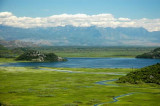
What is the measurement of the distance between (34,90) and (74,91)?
14.2 m

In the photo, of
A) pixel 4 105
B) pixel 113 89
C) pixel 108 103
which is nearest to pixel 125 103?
pixel 108 103

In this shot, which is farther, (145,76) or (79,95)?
(145,76)

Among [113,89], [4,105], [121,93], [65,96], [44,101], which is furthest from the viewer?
[113,89]

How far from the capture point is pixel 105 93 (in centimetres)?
9988

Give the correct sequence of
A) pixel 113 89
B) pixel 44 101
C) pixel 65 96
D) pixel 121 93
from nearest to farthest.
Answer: pixel 44 101
pixel 65 96
pixel 121 93
pixel 113 89

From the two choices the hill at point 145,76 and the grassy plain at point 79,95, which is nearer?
the grassy plain at point 79,95

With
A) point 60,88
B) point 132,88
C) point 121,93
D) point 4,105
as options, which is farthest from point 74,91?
point 4,105

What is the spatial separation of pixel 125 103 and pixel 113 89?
25144 millimetres

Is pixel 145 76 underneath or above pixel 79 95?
above

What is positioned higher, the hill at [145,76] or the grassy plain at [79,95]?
the hill at [145,76]

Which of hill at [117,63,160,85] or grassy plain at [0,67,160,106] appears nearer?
grassy plain at [0,67,160,106]

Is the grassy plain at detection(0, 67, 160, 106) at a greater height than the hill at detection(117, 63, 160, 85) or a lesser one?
lesser

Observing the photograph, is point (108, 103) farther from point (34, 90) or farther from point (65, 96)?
point (34, 90)

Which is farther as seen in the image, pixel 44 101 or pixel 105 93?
pixel 105 93
